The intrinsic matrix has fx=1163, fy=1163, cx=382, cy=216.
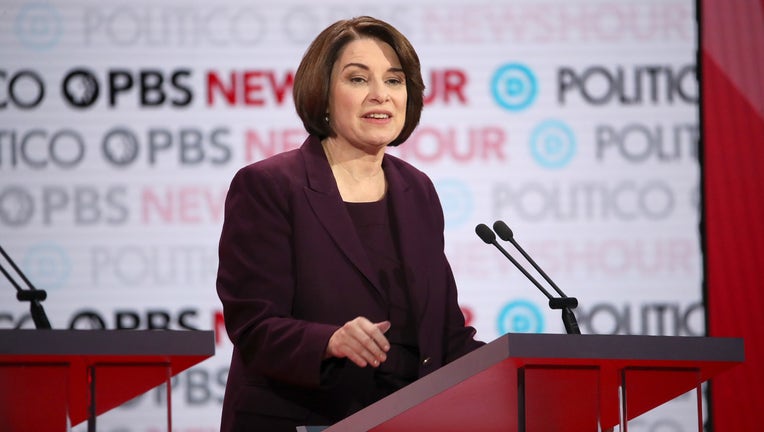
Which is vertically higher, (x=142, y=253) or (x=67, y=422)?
(x=142, y=253)

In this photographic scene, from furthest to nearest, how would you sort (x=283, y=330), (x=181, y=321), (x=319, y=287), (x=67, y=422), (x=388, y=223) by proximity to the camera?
1. (x=181, y=321)
2. (x=388, y=223)
3. (x=319, y=287)
4. (x=283, y=330)
5. (x=67, y=422)

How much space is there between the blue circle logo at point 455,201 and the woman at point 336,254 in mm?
1401

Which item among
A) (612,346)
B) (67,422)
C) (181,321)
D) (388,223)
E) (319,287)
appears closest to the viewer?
(612,346)

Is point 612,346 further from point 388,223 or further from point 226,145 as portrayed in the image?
point 226,145

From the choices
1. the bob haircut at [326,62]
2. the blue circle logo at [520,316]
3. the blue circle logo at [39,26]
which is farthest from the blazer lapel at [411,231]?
the blue circle logo at [39,26]

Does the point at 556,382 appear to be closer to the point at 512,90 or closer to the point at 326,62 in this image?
the point at 326,62

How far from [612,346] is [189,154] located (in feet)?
8.91

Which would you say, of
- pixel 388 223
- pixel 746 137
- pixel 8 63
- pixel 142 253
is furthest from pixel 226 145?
pixel 746 137

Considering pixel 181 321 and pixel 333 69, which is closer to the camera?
pixel 333 69

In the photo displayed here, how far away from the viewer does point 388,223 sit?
2771 mm

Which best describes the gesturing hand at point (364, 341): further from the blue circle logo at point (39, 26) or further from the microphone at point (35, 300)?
the blue circle logo at point (39, 26)

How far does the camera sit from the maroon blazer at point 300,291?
8.05ft

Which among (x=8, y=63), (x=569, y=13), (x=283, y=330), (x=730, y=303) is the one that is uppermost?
(x=569, y=13)

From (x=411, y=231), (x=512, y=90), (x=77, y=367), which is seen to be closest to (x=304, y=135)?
(x=512, y=90)
